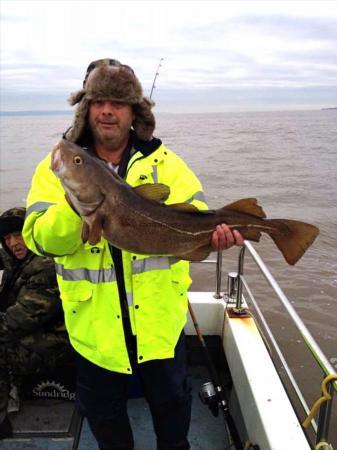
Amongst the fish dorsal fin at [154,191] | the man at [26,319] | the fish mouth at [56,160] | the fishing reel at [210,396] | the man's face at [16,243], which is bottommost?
the fishing reel at [210,396]

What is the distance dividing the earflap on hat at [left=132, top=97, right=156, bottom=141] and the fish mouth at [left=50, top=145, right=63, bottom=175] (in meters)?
0.70

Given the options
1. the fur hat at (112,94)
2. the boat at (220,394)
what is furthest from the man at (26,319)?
the fur hat at (112,94)

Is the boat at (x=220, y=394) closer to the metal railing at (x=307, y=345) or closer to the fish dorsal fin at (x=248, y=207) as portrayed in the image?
the metal railing at (x=307, y=345)

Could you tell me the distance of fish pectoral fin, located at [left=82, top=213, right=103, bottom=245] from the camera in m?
2.29

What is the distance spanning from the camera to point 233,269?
33.7ft

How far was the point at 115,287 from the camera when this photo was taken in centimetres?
259

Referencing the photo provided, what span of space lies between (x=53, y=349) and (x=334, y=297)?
6.61 m

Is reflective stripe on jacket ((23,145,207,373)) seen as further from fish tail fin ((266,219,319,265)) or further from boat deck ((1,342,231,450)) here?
boat deck ((1,342,231,450))

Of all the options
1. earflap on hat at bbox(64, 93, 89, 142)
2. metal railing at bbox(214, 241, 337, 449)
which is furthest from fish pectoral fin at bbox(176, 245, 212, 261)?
earflap on hat at bbox(64, 93, 89, 142)

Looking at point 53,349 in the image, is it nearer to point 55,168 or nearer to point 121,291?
point 121,291

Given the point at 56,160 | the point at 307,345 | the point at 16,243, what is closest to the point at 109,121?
the point at 56,160

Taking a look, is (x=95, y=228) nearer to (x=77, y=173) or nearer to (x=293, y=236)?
(x=77, y=173)

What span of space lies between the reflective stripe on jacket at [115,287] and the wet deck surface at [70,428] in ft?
4.89

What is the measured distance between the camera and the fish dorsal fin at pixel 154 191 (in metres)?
2.45
